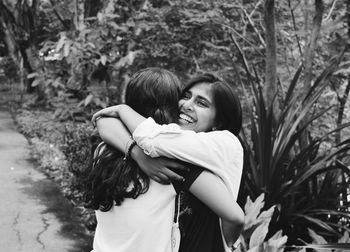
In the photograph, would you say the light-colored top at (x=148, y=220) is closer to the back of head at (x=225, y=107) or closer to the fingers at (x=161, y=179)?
the fingers at (x=161, y=179)

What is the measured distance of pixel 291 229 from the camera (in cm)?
350

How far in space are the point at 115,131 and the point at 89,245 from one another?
2.74m

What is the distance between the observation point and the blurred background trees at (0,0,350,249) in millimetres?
3260

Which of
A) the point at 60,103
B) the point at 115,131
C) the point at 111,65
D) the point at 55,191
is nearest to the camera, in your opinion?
the point at 115,131

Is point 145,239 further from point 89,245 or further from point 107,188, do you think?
point 89,245

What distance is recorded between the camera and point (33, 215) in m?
4.57

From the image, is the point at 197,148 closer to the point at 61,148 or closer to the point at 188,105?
the point at 188,105

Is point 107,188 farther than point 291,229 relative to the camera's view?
No

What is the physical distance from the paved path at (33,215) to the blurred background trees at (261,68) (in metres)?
1.38

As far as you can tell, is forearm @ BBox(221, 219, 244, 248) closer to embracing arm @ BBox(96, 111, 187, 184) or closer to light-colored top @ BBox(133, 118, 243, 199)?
light-colored top @ BBox(133, 118, 243, 199)

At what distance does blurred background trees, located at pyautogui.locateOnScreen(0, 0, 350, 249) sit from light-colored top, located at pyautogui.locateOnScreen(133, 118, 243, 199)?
71.6 inches

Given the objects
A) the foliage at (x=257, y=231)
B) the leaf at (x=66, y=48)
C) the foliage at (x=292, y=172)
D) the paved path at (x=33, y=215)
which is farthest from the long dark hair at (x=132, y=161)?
the leaf at (x=66, y=48)

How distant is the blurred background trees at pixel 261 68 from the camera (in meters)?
3.26

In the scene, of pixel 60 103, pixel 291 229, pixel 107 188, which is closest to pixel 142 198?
pixel 107 188
